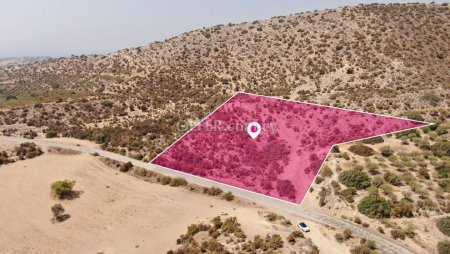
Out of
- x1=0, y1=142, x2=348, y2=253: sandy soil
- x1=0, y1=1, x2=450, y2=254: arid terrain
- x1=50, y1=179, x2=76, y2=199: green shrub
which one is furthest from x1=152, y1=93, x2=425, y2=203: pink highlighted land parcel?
x1=50, y1=179, x2=76, y2=199: green shrub

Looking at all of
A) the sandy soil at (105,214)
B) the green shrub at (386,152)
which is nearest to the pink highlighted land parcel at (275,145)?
the green shrub at (386,152)

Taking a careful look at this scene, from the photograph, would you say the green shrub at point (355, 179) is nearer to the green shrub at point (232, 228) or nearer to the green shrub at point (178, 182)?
the green shrub at point (232, 228)

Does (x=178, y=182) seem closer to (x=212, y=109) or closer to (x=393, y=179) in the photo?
(x=212, y=109)

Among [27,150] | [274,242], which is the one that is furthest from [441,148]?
[27,150]

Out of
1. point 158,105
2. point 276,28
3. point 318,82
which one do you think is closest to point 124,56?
point 158,105

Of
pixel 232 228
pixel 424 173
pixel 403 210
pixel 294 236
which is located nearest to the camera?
pixel 294 236

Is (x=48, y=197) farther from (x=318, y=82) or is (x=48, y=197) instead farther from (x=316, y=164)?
(x=318, y=82)

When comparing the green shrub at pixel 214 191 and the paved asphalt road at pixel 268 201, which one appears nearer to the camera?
the paved asphalt road at pixel 268 201
